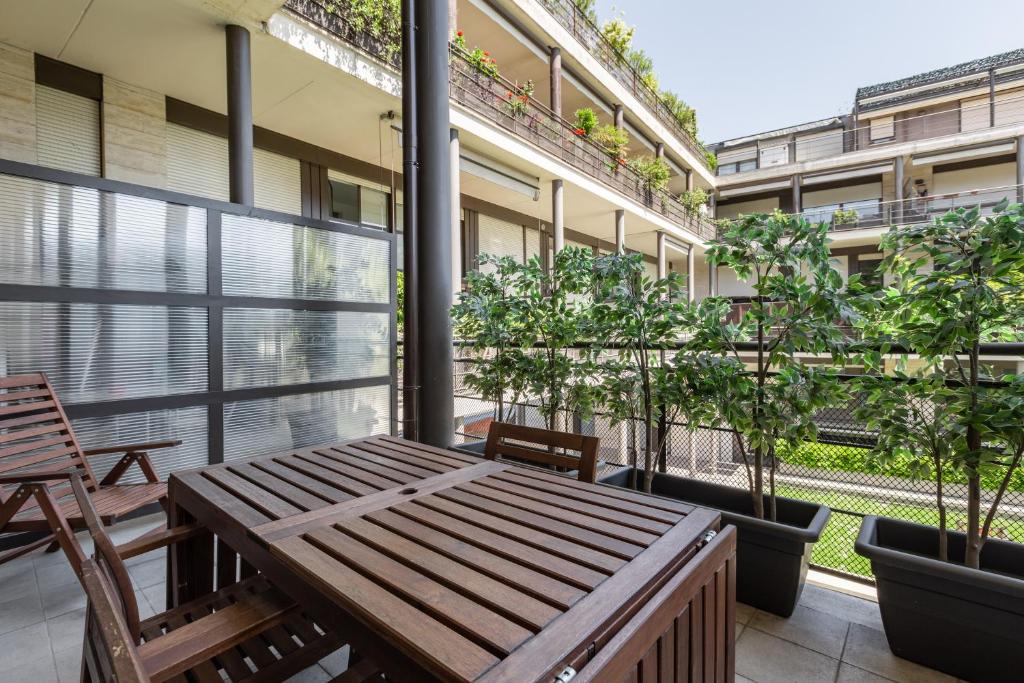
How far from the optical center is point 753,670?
178 centimetres

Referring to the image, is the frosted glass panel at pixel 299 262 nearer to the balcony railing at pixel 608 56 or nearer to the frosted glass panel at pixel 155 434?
the frosted glass panel at pixel 155 434

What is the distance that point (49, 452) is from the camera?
2.68 meters

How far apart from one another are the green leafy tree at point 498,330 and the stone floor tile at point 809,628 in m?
1.94

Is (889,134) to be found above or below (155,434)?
above

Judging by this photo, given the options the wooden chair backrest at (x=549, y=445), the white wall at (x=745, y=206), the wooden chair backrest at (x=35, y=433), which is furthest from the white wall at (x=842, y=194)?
the wooden chair backrest at (x=35, y=433)

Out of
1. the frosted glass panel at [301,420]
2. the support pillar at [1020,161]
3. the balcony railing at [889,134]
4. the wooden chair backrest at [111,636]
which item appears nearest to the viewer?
the wooden chair backrest at [111,636]

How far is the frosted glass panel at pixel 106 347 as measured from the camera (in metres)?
2.83

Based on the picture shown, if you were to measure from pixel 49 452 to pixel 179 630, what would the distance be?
2.32 m

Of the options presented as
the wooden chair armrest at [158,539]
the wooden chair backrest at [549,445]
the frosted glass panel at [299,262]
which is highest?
the frosted glass panel at [299,262]

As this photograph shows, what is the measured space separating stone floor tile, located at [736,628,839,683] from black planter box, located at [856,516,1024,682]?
292 millimetres

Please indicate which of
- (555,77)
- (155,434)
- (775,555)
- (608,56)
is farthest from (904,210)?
(155,434)

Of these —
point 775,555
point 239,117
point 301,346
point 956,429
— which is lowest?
point 775,555

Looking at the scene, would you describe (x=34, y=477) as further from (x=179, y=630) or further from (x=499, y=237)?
(x=499, y=237)

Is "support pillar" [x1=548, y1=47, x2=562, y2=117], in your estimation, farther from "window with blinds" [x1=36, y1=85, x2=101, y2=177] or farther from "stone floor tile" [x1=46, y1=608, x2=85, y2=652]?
"stone floor tile" [x1=46, y1=608, x2=85, y2=652]
